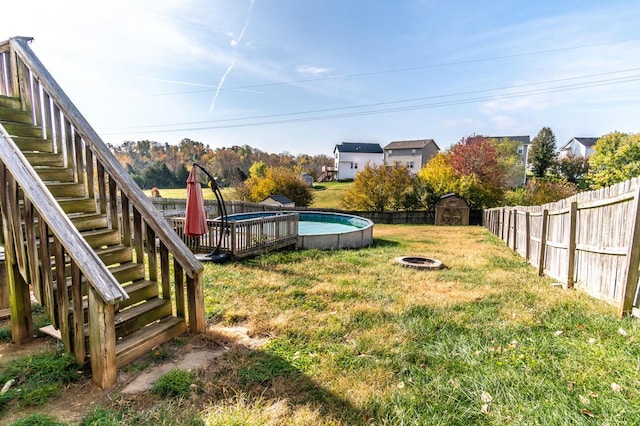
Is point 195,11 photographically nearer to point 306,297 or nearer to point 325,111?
point 306,297

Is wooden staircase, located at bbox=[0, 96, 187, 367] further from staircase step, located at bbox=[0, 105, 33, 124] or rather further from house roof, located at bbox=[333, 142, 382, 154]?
house roof, located at bbox=[333, 142, 382, 154]

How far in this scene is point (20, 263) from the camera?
2836mm

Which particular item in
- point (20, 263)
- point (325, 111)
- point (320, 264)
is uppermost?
point (325, 111)

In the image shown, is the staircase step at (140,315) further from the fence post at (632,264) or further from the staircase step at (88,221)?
the fence post at (632,264)

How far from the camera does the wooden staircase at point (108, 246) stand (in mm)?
2930

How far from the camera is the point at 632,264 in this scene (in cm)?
334

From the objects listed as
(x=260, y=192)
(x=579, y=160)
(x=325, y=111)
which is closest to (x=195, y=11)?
(x=260, y=192)

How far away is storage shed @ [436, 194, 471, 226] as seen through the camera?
20875 millimetres

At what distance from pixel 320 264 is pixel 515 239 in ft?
21.4

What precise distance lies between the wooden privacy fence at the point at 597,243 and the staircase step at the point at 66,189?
649 centimetres

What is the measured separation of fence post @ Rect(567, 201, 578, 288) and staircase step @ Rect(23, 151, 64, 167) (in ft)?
24.6

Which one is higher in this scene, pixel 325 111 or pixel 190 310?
pixel 325 111

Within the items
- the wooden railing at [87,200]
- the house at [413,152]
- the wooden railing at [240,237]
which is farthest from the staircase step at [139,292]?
the house at [413,152]

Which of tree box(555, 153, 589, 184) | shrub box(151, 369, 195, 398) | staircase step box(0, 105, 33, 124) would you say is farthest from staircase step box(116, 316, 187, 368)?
tree box(555, 153, 589, 184)
